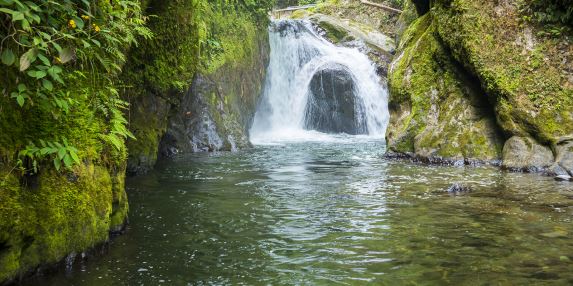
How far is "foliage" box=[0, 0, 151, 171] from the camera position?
138 inches

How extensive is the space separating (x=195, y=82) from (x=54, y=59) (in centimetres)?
1201

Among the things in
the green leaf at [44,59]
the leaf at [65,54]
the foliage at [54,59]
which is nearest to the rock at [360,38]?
the foliage at [54,59]

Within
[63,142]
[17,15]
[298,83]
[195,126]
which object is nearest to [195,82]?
[195,126]

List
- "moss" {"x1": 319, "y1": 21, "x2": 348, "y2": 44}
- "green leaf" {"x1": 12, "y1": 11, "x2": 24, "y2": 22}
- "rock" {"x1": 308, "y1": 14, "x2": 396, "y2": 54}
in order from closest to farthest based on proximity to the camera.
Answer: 1. "green leaf" {"x1": 12, "y1": 11, "x2": 24, "y2": 22}
2. "rock" {"x1": 308, "y1": 14, "x2": 396, "y2": 54}
3. "moss" {"x1": 319, "y1": 21, "x2": 348, "y2": 44}

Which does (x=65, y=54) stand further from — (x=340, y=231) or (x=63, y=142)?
(x=340, y=231)

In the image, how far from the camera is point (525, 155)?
10938mm

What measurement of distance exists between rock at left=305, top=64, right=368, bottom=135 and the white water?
0.94 ft

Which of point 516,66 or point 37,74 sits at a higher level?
point 516,66

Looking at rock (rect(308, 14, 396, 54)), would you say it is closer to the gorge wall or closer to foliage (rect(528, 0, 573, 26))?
foliage (rect(528, 0, 573, 26))

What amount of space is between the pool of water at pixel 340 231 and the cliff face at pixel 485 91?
1.30m

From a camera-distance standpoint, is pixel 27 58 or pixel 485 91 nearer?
pixel 27 58

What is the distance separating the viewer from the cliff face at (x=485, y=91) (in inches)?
429

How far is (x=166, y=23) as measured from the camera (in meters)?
9.19

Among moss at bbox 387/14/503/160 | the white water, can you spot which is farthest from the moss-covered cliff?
the white water
